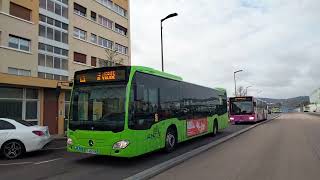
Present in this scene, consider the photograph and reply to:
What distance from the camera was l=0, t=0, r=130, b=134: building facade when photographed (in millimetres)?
24000

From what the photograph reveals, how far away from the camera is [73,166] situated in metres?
10.8

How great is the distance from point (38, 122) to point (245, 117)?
19729 mm

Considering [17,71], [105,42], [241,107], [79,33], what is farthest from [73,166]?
[105,42]

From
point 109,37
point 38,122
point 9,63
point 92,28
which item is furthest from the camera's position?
point 109,37

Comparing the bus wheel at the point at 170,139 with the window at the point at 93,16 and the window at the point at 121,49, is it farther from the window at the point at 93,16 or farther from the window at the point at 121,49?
the window at the point at 121,49

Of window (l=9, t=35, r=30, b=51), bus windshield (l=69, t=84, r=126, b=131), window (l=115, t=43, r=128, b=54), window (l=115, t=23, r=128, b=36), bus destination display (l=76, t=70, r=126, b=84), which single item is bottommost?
bus windshield (l=69, t=84, r=126, b=131)

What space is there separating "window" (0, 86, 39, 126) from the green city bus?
12.2 meters

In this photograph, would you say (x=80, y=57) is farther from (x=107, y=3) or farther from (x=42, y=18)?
(x=107, y=3)

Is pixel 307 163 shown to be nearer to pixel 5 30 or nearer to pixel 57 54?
pixel 5 30

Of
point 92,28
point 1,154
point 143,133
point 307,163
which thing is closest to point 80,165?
point 143,133

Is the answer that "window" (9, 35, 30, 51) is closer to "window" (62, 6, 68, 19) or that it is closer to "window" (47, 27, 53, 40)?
"window" (47, 27, 53, 40)

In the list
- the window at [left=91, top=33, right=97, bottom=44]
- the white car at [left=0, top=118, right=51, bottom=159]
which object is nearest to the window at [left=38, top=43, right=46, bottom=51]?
the window at [left=91, top=33, right=97, bottom=44]

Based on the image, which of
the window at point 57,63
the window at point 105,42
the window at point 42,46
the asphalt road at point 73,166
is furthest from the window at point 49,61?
the asphalt road at point 73,166

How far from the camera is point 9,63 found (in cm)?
2728
